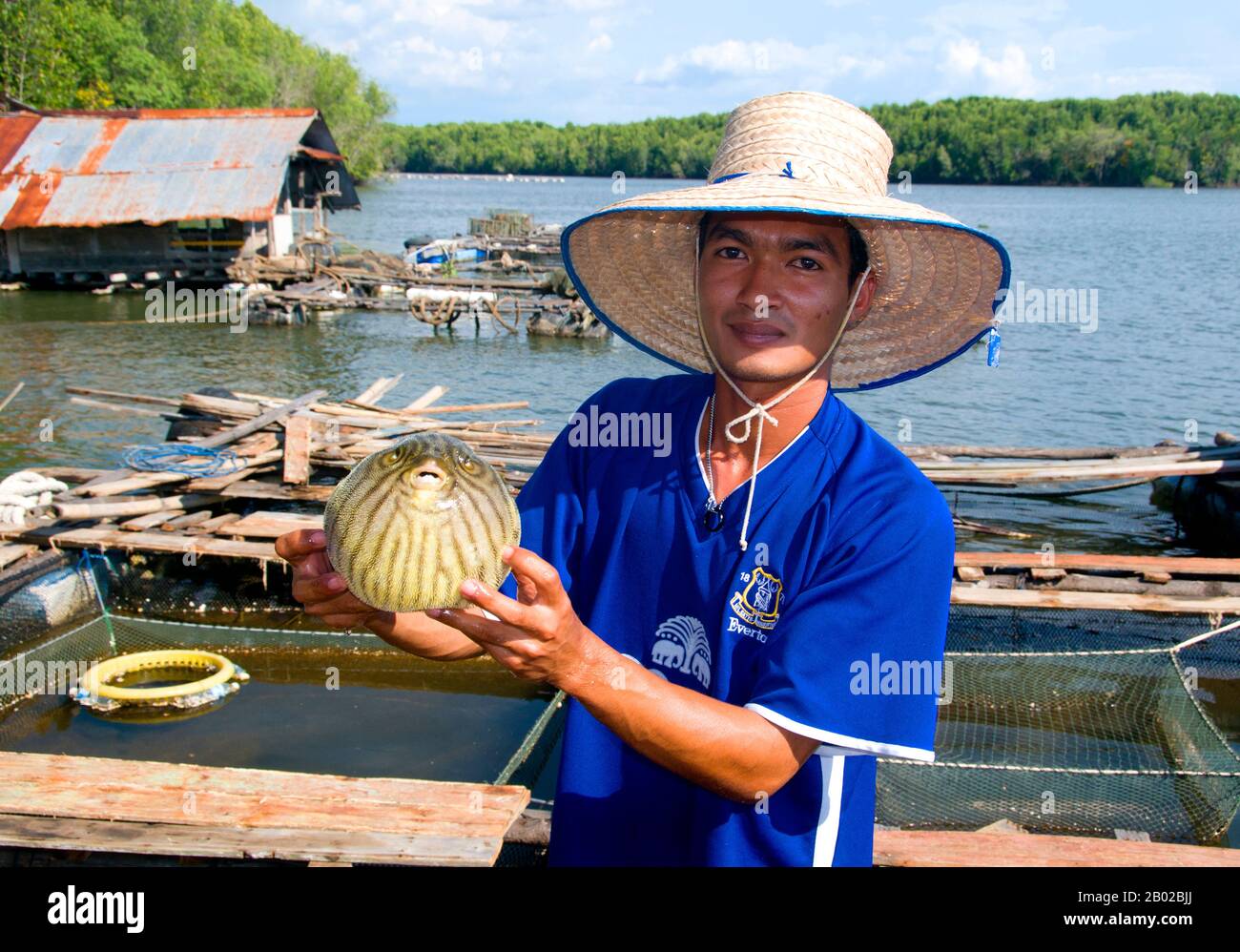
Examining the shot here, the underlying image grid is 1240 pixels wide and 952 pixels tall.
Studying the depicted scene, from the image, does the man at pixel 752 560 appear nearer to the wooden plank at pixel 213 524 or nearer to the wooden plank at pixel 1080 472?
the wooden plank at pixel 213 524

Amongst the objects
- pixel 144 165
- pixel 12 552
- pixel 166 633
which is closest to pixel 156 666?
pixel 166 633

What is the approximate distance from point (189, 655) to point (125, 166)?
84.2ft

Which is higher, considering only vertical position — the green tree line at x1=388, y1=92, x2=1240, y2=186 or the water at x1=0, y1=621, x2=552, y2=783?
the green tree line at x1=388, y1=92, x2=1240, y2=186

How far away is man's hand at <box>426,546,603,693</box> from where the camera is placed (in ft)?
5.62

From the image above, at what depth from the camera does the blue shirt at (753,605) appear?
188cm

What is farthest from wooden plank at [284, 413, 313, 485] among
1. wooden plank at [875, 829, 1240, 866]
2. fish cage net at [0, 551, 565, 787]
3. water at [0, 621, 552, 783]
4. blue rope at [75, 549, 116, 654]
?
wooden plank at [875, 829, 1240, 866]

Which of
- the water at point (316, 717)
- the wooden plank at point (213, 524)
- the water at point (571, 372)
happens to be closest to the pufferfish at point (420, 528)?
the water at point (316, 717)

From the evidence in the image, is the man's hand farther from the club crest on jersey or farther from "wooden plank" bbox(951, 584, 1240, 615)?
"wooden plank" bbox(951, 584, 1240, 615)

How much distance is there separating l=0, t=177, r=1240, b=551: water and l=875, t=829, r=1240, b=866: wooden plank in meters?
7.95

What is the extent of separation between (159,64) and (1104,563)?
53592 mm

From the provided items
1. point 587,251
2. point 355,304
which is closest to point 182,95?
point 355,304

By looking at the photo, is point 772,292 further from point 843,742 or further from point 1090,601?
point 1090,601

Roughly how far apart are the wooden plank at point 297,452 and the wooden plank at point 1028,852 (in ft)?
24.8

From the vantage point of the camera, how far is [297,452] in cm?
1000
